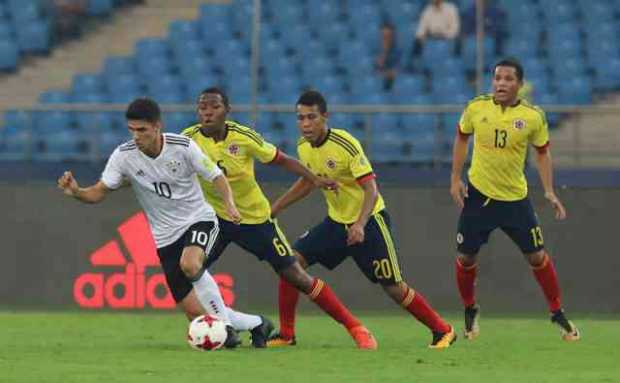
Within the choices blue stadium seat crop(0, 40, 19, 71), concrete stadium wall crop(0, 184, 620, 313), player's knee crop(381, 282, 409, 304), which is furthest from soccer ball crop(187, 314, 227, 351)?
blue stadium seat crop(0, 40, 19, 71)

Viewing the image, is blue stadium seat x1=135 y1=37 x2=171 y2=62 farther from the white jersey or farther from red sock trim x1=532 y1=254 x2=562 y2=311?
the white jersey

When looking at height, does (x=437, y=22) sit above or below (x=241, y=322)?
above

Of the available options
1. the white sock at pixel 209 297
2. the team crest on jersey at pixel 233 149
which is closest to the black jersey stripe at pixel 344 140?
the team crest on jersey at pixel 233 149

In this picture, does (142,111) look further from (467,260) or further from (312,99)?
(467,260)

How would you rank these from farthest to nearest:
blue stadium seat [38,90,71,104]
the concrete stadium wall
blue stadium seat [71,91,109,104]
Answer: blue stadium seat [71,91,109,104] → blue stadium seat [38,90,71,104] → the concrete stadium wall

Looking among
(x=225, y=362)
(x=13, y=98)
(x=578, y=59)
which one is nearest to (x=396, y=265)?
(x=225, y=362)

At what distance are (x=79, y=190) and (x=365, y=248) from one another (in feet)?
7.97

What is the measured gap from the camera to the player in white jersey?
1187cm

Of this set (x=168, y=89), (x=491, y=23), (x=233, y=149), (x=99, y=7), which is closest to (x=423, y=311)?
(x=233, y=149)

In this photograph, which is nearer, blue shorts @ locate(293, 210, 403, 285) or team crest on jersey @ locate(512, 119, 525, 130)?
blue shorts @ locate(293, 210, 403, 285)

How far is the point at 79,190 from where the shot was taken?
38.0 feet

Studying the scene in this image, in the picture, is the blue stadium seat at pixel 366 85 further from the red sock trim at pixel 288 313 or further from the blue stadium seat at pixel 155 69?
the red sock trim at pixel 288 313

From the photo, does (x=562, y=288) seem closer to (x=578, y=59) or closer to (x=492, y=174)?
(x=578, y=59)

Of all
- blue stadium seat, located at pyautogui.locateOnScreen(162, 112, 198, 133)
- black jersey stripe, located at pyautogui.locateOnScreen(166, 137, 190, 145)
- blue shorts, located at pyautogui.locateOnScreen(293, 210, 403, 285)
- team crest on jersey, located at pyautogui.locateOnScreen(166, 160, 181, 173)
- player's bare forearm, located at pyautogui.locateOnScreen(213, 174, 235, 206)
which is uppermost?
black jersey stripe, located at pyautogui.locateOnScreen(166, 137, 190, 145)
